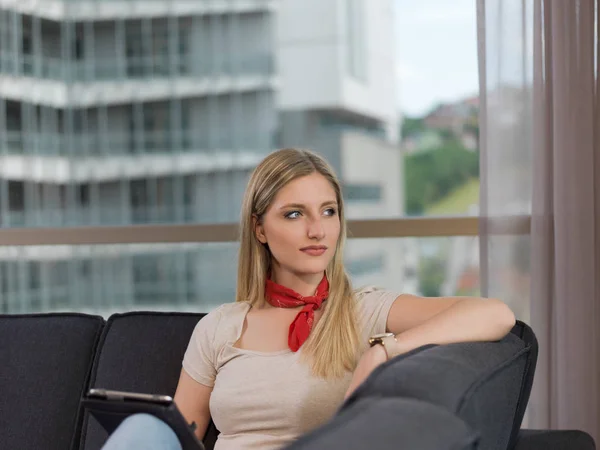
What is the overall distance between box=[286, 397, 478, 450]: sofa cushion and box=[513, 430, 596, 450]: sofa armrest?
1.71 ft

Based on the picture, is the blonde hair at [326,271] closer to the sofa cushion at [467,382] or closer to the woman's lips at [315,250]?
the woman's lips at [315,250]

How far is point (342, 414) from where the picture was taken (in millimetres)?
1311

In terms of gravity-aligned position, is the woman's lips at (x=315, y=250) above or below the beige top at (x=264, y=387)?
above

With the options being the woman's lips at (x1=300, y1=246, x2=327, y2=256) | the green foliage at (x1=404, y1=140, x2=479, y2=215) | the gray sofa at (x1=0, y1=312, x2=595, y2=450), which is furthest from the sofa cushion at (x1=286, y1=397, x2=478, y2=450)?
the green foliage at (x1=404, y1=140, x2=479, y2=215)

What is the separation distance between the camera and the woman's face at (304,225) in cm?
198

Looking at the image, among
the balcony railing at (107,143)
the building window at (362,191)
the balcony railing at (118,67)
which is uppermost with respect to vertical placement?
the balcony railing at (118,67)

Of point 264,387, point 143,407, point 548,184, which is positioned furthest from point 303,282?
point 548,184

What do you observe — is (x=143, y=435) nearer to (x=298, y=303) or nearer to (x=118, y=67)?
(x=298, y=303)

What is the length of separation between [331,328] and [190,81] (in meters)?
2.12

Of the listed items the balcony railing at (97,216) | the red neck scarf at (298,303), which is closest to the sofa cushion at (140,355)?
the red neck scarf at (298,303)

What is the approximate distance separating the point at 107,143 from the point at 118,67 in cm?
32

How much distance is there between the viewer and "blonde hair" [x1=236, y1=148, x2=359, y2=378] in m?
1.90

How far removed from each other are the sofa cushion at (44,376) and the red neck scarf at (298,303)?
55cm

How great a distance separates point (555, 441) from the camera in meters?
1.80
